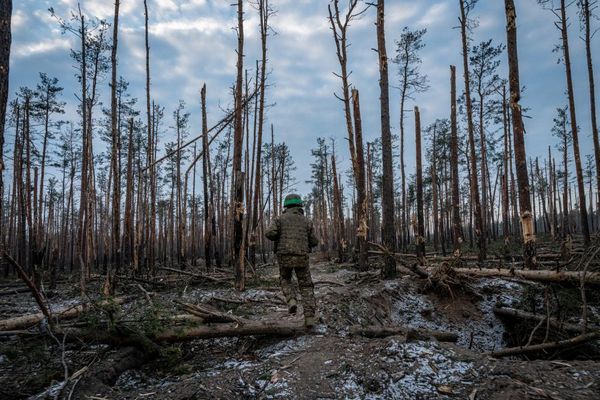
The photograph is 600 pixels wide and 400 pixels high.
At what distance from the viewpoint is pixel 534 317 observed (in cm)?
609

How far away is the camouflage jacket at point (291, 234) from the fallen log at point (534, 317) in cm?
382

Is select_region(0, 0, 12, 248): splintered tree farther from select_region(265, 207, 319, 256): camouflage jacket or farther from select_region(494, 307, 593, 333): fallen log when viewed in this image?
select_region(494, 307, 593, 333): fallen log

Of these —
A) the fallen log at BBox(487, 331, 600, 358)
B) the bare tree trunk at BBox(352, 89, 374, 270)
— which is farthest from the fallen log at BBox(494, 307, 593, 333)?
the bare tree trunk at BBox(352, 89, 374, 270)

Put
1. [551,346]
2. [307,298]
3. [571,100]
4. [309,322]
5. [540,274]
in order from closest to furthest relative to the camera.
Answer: [551,346] → [309,322] → [307,298] → [540,274] → [571,100]

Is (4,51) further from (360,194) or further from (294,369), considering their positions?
(360,194)

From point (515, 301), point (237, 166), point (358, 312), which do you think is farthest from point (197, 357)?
point (515, 301)

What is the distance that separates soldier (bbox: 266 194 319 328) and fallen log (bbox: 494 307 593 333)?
3.63 meters

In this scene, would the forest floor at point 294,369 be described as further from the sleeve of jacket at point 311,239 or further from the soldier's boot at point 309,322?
the sleeve of jacket at point 311,239

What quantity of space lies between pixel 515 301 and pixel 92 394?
8588mm

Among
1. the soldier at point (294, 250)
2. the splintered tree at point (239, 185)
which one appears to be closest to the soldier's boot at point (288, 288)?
the soldier at point (294, 250)

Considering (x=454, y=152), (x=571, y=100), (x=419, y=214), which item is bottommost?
(x=419, y=214)

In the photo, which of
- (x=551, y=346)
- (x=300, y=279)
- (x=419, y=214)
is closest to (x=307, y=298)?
(x=300, y=279)

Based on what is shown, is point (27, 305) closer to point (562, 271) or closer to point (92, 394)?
point (92, 394)

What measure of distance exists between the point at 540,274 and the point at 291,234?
6114 millimetres
